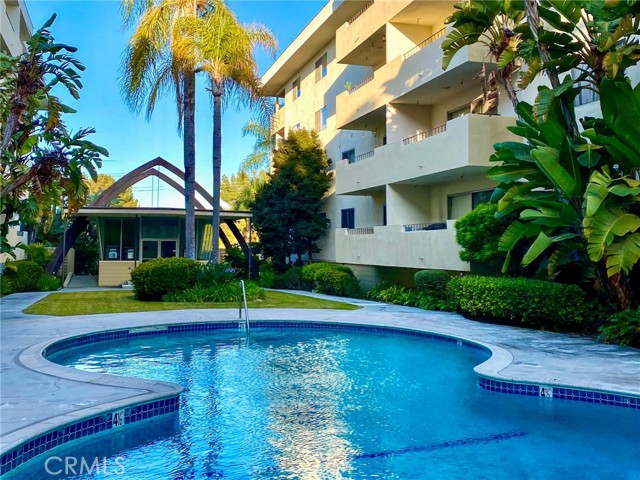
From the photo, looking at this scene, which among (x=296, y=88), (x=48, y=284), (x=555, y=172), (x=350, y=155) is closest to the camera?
(x=555, y=172)

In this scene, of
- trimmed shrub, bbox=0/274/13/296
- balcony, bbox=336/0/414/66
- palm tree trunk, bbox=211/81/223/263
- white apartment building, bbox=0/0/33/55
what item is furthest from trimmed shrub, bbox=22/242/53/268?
balcony, bbox=336/0/414/66

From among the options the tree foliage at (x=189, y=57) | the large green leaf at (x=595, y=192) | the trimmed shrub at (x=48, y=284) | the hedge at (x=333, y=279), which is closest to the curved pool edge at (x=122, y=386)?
the large green leaf at (x=595, y=192)

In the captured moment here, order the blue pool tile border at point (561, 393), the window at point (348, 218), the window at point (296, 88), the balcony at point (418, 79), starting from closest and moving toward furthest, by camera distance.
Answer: the blue pool tile border at point (561, 393) < the balcony at point (418, 79) < the window at point (348, 218) < the window at point (296, 88)

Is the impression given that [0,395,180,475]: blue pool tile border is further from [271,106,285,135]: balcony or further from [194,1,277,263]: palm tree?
[271,106,285,135]: balcony

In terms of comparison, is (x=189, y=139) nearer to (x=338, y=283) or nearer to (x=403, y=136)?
(x=403, y=136)

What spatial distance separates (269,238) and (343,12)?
12.1 m

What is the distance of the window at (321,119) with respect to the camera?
31047 mm

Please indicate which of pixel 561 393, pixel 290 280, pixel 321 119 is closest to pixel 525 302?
pixel 561 393

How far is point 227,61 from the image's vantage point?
21375 mm

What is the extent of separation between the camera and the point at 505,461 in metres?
5.89

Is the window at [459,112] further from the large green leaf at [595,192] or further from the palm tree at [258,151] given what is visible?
the palm tree at [258,151]

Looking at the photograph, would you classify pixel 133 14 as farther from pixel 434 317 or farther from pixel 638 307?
pixel 638 307

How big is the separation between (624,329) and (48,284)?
2313cm

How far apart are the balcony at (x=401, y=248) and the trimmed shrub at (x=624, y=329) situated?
214 inches
